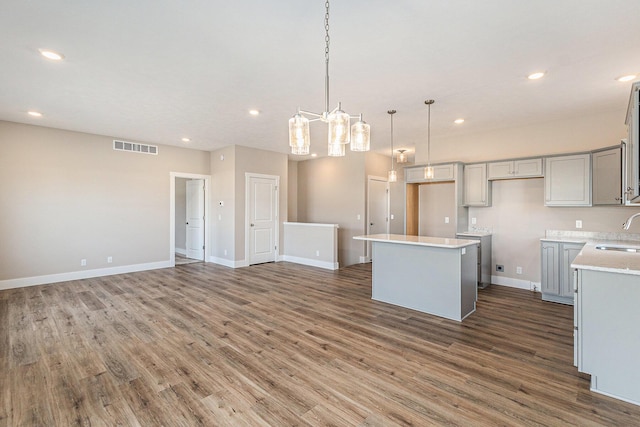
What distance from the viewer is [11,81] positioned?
136 inches

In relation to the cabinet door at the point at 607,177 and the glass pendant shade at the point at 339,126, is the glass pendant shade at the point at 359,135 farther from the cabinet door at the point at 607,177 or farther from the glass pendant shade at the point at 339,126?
the cabinet door at the point at 607,177

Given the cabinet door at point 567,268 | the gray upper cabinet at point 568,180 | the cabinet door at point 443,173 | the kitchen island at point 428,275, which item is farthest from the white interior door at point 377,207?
the cabinet door at point 567,268

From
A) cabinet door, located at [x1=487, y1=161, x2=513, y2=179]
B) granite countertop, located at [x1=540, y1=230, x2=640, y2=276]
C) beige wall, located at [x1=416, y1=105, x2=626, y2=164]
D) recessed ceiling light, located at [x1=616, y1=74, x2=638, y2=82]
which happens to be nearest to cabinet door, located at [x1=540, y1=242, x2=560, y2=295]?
granite countertop, located at [x1=540, y1=230, x2=640, y2=276]

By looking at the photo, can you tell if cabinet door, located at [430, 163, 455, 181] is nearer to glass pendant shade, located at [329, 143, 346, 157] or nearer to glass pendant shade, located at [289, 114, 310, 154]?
glass pendant shade, located at [329, 143, 346, 157]

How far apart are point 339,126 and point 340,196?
18.1 feet

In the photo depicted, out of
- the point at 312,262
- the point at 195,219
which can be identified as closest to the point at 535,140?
the point at 312,262

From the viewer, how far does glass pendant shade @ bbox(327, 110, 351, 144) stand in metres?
2.17

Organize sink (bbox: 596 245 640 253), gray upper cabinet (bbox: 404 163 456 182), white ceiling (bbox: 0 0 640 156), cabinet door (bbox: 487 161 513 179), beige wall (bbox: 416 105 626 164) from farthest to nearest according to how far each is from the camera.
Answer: gray upper cabinet (bbox: 404 163 456 182) → cabinet door (bbox: 487 161 513 179) → beige wall (bbox: 416 105 626 164) → sink (bbox: 596 245 640 253) → white ceiling (bbox: 0 0 640 156)

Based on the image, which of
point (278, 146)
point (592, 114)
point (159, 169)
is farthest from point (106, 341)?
point (592, 114)

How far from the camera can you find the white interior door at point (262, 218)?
7125mm

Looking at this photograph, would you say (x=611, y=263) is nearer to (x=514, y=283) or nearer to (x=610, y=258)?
(x=610, y=258)

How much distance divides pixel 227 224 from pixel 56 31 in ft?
15.9

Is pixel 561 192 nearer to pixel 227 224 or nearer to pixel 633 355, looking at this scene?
pixel 633 355

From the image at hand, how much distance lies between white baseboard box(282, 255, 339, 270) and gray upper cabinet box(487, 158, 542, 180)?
3.56m
